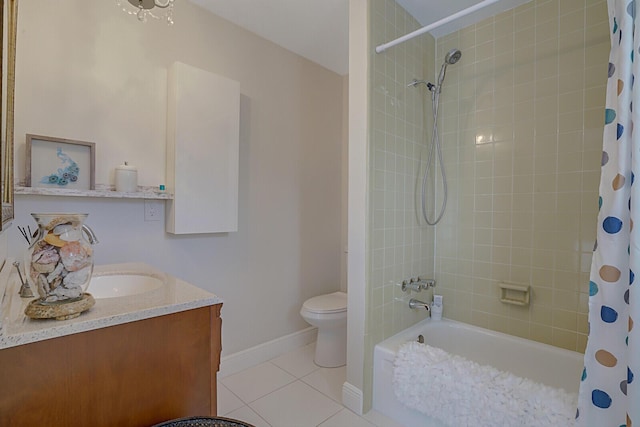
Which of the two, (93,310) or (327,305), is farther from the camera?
(327,305)

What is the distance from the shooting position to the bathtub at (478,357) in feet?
5.60

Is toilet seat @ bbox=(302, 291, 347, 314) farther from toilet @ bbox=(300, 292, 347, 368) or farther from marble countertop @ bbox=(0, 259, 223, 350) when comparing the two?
marble countertop @ bbox=(0, 259, 223, 350)

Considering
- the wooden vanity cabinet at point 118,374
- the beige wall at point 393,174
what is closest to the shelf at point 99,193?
the wooden vanity cabinet at point 118,374

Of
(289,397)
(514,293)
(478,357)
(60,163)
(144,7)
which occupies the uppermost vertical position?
(144,7)

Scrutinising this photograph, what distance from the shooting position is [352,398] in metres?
1.84

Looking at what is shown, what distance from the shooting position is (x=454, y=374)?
1.49 m

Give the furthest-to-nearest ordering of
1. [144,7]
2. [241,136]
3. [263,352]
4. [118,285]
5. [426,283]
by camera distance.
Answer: [263,352], [241,136], [426,283], [144,7], [118,285]

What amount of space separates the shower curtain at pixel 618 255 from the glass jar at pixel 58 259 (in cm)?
159

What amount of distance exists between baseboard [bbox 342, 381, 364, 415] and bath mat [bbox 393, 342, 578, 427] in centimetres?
25

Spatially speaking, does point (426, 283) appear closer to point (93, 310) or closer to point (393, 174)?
point (393, 174)

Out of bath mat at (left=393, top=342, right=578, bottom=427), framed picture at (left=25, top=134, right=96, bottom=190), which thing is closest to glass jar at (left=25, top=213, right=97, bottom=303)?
framed picture at (left=25, top=134, right=96, bottom=190)

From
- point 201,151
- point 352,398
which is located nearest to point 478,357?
point 352,398

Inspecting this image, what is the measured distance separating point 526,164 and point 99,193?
245 cm

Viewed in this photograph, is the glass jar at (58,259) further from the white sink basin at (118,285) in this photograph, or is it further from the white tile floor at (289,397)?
the white tile floor at (289,397)
